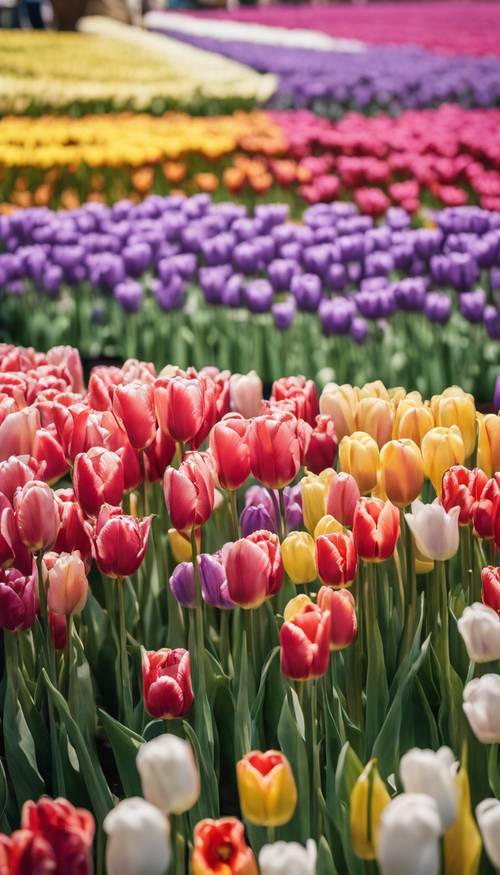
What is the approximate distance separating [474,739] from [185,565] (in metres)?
0.62

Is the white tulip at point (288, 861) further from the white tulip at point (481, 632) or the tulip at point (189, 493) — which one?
the tulip at point (189, 493)

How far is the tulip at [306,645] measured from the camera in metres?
1.56

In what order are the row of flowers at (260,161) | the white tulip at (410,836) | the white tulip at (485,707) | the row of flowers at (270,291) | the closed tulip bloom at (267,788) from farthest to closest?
the row of flowers at (260,161), the row of flowers at (270,291), the white tulip at (485,707), the closed tulip bloom at (267,788), the white tulip at (410,836)

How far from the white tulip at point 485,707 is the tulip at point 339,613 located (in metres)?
0.30

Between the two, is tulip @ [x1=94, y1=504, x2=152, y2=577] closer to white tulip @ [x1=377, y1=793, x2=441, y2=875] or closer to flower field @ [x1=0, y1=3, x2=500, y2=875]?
flower field @ [x1=0, y1=3, x2=500, y2=875]

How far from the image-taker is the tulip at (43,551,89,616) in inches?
72.4

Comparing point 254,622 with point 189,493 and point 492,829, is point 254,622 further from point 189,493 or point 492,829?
point 492,829

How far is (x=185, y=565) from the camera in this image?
6.70 feet

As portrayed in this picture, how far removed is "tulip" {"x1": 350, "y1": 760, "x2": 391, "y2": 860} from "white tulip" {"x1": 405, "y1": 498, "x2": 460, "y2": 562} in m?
0.57

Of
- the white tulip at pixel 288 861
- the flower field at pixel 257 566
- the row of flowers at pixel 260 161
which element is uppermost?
the white tulip at pixel 288 861

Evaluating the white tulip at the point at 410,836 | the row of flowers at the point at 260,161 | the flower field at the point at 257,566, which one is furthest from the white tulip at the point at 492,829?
the row of flowers at the point at 260,161

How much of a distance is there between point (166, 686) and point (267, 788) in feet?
1.20

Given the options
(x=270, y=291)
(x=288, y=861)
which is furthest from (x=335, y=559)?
(x=270, y=291)

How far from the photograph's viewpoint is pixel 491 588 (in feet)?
5.75
